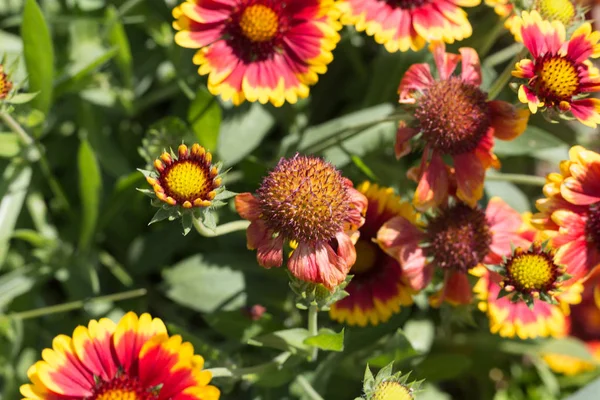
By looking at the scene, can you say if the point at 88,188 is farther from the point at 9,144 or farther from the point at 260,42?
the point at 260,42

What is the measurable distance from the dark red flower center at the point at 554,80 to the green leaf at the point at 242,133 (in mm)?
832

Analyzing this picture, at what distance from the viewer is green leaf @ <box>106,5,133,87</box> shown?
6.36 feet

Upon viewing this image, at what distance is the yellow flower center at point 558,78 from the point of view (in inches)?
56.9

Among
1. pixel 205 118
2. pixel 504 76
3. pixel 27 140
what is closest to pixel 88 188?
pixel 27 140

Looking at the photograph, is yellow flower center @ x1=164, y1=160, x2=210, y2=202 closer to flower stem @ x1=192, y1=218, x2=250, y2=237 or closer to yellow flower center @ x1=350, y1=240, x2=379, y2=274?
flower stem @ x1=192, y1=218, x2=250, y2=237

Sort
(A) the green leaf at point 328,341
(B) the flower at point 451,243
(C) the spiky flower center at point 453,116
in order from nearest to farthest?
(A) the green leaf at point 328,341, (C) the spiky flower center at point 453,116, (B) the flower at point 451,243

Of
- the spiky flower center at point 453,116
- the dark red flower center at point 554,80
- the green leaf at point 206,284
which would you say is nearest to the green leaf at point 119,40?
the green leaf at point 206,284

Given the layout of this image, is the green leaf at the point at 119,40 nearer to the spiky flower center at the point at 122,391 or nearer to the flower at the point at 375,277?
the flower at the point at 375,277

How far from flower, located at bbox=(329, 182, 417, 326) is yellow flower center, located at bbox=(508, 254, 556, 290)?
0.32 meters

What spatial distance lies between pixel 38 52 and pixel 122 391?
911mm

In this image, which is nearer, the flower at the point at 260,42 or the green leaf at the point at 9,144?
the flower at the point at 260,42

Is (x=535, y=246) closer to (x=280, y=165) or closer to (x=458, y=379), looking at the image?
(x=280, y=165)

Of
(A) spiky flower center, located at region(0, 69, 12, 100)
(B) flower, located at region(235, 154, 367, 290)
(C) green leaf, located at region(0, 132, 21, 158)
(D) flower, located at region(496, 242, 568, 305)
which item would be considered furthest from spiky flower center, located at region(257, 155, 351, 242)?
(C) green leaf, located at region(0, 132, 21, 158)

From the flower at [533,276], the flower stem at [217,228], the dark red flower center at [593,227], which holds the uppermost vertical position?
the flower stem at [217,228]
